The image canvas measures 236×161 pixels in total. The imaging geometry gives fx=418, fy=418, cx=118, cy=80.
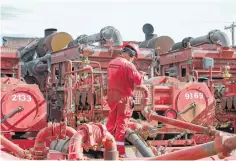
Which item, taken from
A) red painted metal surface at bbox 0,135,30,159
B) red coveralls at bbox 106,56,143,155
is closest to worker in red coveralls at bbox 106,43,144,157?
red coveralls at bbox 106,56,143,155

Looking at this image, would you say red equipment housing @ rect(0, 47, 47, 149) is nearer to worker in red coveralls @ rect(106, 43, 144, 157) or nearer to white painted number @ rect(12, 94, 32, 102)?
white painted number @ rect(12, 94, 32, 102)

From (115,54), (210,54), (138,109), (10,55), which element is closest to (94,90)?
(138,109)

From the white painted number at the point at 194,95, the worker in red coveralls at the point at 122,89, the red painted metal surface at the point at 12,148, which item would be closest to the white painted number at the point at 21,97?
the worker in red coveralls at the point at 122,89

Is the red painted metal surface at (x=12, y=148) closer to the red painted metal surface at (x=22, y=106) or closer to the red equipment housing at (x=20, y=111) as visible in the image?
the red equipment housing at (x=20, y=111)

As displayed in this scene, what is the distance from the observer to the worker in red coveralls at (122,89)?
16.9ft

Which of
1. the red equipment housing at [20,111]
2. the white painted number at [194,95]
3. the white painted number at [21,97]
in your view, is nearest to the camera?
the red equipment housing at [20,111]

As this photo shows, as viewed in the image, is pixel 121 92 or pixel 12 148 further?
pixel 121 92

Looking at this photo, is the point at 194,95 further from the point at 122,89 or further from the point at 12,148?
the point at 12,148

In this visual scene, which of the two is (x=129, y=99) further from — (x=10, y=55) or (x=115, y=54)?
(x=115, y=54)

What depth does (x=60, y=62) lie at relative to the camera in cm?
1073

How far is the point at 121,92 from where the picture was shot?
5258 millimetres

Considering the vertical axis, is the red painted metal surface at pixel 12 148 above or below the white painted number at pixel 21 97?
below

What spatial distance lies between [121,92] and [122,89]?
0.04 metres

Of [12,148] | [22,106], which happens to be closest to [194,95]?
[22,106]
